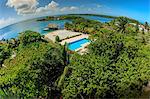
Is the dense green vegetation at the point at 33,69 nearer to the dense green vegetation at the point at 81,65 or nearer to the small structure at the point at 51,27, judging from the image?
the dense green vegetation at the point at 81,65

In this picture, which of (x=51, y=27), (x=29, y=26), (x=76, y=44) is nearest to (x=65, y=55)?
(x=76, y=44)

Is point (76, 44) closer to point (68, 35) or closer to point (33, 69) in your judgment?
point (68, 35)

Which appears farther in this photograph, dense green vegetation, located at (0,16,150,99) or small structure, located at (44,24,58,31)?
small structure, located at (44,24,58,31)

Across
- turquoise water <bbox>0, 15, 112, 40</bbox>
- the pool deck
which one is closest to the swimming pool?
the pool deck

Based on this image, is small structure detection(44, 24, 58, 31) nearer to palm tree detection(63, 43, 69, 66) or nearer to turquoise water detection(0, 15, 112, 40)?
turquoise water detection(0, 15, 112, 40)

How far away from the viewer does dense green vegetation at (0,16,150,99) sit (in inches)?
136

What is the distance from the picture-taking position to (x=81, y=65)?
351cm

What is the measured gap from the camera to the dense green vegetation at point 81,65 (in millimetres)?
3455

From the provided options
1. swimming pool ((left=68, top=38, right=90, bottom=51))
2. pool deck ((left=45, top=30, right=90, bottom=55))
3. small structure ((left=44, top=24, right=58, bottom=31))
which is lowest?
swimming pool ((left=68, top=38, right=90, bottom=51))

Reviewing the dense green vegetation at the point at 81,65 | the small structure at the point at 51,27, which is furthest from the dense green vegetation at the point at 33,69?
the small structure at the point at 51,27

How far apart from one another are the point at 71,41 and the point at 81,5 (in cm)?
33

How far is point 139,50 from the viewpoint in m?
3.65

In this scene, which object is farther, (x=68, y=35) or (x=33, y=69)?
(x=68, y=35)

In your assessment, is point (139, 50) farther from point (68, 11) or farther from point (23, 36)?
point (23, 36)
